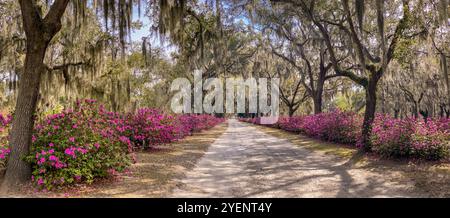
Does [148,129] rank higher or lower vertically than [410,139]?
higher

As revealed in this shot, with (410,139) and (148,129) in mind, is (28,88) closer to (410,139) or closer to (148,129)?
(148,129)

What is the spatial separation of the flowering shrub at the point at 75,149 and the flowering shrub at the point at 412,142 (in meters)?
7.47

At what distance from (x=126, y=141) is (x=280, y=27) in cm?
1465

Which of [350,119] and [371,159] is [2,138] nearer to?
[371,159]

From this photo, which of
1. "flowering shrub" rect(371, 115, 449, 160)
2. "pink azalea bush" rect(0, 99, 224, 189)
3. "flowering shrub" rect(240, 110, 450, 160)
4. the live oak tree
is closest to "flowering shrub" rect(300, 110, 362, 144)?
"flowering shrub" rect(240, 110, 450, 160)

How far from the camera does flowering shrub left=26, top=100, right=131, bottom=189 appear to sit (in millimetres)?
6055

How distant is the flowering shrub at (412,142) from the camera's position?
9.08 meters

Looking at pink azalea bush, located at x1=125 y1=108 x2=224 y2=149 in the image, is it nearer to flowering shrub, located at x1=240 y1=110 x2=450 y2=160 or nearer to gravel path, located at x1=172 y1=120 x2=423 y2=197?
gravel path, located at x1=172 y1=120 x2=423 y2=197

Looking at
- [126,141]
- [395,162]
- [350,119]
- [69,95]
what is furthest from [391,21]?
[69,95]

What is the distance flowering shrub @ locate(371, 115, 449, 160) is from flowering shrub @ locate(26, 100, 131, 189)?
747 cm

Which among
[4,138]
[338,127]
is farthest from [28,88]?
[338,127]

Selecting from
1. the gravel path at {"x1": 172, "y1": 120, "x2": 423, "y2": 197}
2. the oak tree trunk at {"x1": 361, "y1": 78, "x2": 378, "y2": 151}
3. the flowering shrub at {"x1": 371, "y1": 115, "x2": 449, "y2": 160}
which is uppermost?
the oak tree trunk at {"x1": 361, "y1": 78, "x2": 378, "y2": 151}

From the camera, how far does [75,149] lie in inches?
248

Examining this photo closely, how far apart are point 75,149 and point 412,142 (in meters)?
8.73
